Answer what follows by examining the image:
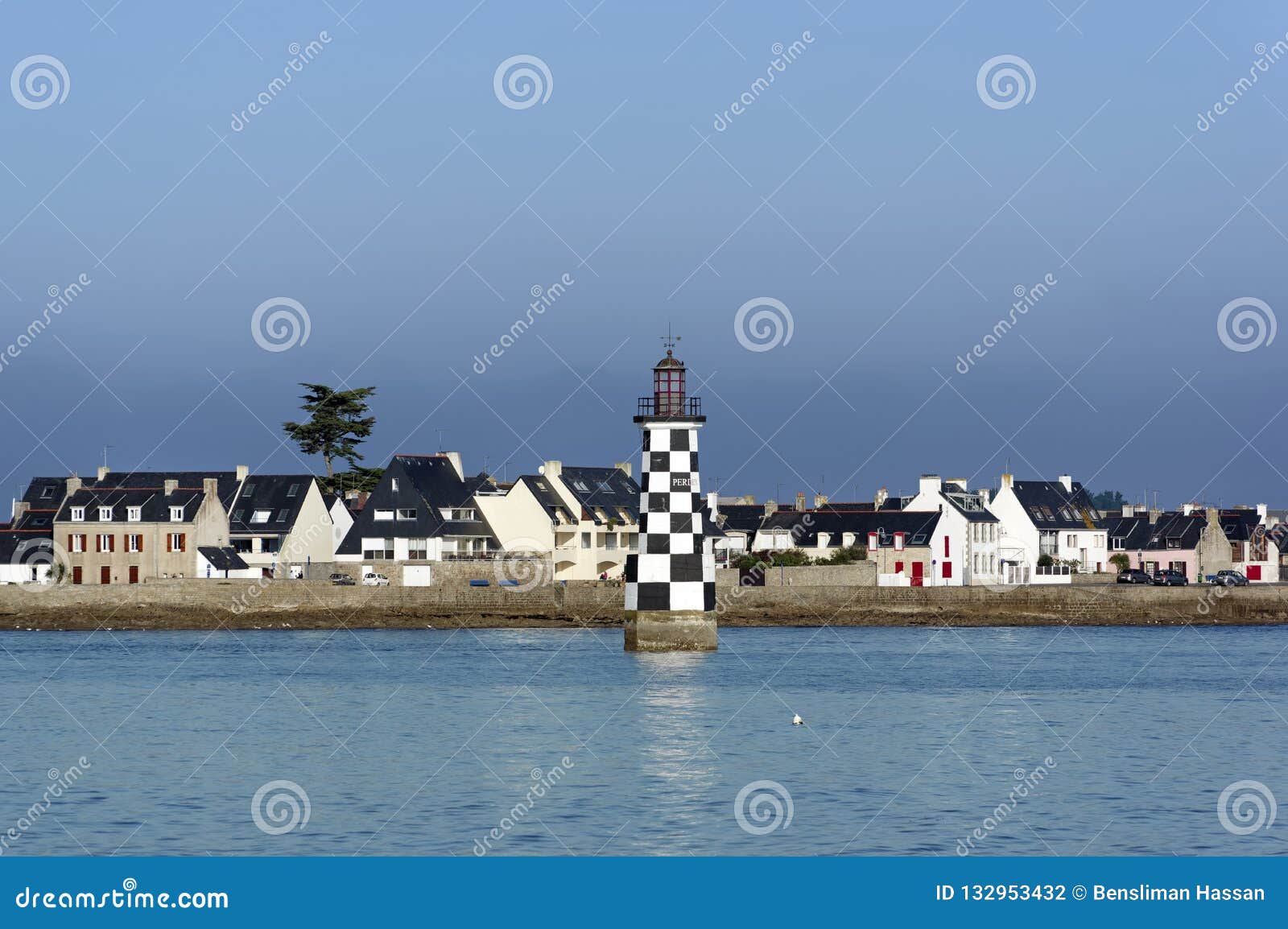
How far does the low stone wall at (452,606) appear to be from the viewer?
68.3 m

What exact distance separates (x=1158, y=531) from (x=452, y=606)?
139ft

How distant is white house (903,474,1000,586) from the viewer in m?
80.2

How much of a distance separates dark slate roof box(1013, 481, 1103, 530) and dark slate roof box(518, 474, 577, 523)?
24.3 metres

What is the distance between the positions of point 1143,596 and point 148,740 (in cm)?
5200

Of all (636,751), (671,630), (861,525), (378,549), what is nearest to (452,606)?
(378,549)

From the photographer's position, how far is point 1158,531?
94250 mm

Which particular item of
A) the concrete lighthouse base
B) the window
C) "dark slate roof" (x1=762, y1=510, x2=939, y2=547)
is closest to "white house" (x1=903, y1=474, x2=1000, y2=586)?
"dark slate roof" (x1=762, y1=510, x2=939, y2=547)

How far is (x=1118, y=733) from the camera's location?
29344mm

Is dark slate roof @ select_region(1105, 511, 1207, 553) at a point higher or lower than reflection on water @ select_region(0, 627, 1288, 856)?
higher

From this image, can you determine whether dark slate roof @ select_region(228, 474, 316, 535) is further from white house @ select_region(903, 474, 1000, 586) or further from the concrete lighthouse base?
the concrete lighthouse base

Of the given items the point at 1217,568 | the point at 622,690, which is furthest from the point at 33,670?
the point at 1217,568

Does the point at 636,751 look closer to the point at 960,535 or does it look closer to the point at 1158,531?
the point at 960,535

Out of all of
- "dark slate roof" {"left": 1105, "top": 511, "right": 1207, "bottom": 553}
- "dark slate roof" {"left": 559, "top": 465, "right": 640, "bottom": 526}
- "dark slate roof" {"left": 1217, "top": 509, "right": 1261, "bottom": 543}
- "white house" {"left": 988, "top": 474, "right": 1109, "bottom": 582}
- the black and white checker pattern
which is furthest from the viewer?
"dark slate roof" {"left": 1217, "top": 509, "right": 1261, "bottom": 543}

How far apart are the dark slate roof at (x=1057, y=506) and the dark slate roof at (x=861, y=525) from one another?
→ 1032 centimetres
